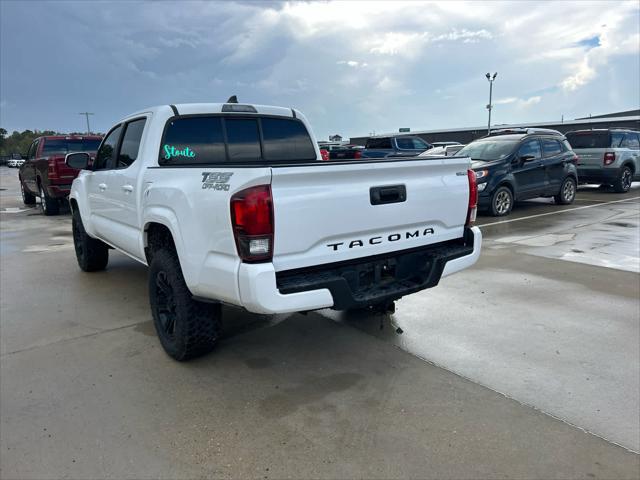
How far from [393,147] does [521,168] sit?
8.92 m

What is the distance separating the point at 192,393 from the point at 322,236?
1.40 metres

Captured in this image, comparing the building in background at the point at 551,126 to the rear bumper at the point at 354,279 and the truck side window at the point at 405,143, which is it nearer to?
the truck side window at the point at 405,143

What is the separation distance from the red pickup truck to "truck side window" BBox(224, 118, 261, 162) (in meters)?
Result: 7.96

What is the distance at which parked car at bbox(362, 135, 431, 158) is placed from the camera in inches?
754

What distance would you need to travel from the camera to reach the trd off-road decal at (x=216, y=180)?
2.77 metres

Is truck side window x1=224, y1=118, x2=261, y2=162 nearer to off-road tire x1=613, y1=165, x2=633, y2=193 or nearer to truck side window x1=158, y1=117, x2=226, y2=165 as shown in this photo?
truck side window x1=158, y1=117, x2=226, y2=165

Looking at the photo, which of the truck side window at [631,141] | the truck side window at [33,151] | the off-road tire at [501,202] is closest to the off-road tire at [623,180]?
the truck side window at [631,141]

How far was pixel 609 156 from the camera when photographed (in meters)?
13.9

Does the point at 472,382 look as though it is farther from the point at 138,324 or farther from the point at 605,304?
the point at 138,324

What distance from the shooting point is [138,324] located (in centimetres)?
448

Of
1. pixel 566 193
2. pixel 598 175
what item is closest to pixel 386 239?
pixel 566 193

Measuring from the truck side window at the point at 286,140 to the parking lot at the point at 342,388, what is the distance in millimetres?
1613

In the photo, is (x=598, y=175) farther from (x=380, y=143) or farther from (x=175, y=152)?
(x=175, y=152)

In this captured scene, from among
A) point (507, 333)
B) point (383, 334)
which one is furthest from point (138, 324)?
point (507, 333)
